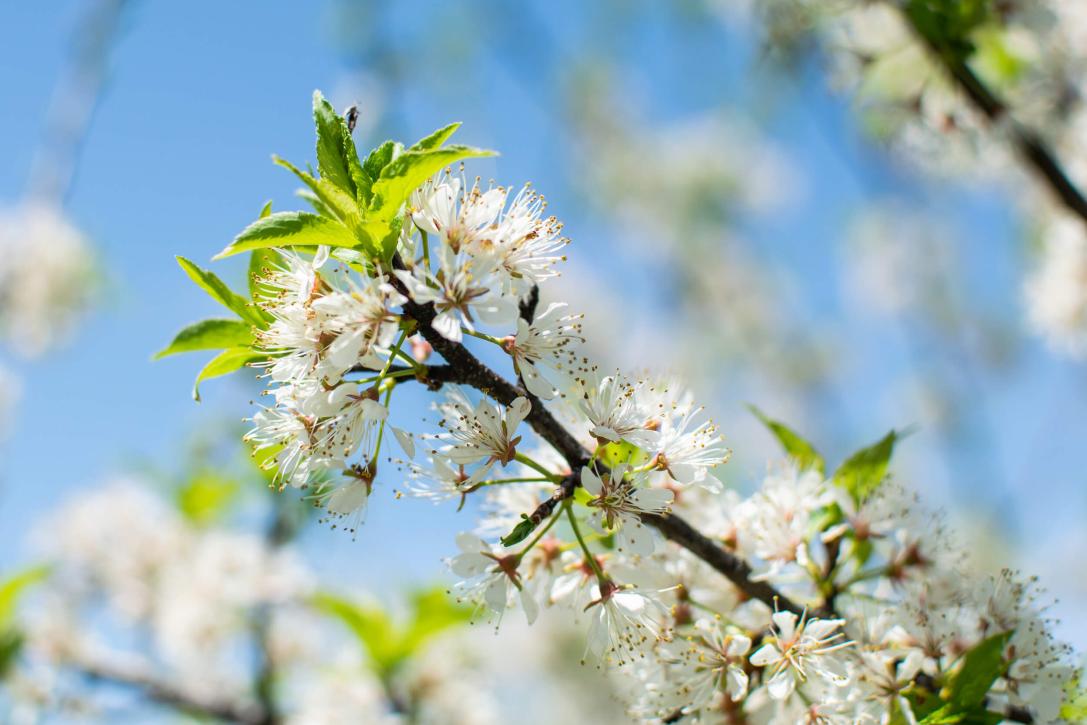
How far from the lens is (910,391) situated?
12.1 metres

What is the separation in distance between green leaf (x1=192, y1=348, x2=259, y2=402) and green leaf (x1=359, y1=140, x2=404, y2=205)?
378mm

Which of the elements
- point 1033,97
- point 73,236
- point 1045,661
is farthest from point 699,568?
point 73,236

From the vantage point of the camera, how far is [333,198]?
132cm

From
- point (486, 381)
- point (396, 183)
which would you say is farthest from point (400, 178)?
point (486, 381)

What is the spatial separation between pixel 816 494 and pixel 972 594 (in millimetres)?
343

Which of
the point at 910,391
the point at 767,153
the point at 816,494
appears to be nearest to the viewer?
the point at 816,494

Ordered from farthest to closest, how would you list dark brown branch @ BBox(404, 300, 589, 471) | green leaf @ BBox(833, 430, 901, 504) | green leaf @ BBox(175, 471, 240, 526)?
green leaf @ BBox(175, 471, 240, 526) → green leaf @ BBox(833, 430, 901, 504) → dark brown branch @ BBox(404, 300, 589, 471)

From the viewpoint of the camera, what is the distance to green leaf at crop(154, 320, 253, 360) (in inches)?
62.1

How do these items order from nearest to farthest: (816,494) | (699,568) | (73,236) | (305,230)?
(305,230)
(699,568)
(816,494)
(73,236)

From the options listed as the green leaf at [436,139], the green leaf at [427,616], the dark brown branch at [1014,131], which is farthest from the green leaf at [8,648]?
the dark brown branch at [1014,131]

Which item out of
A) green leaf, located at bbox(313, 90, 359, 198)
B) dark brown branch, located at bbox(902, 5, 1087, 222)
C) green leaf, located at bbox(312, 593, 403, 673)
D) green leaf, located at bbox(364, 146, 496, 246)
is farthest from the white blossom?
green leaf, located at bbox(312, 593, 403, 673)

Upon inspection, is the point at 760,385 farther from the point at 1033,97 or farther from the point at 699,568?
the point at 699,568

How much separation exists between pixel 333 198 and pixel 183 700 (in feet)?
11.8

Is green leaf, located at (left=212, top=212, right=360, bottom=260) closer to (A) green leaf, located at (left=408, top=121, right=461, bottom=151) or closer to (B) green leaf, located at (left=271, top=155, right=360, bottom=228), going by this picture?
(B) green leaf, located at (left=271, top=155, right=360, bottom=228)
